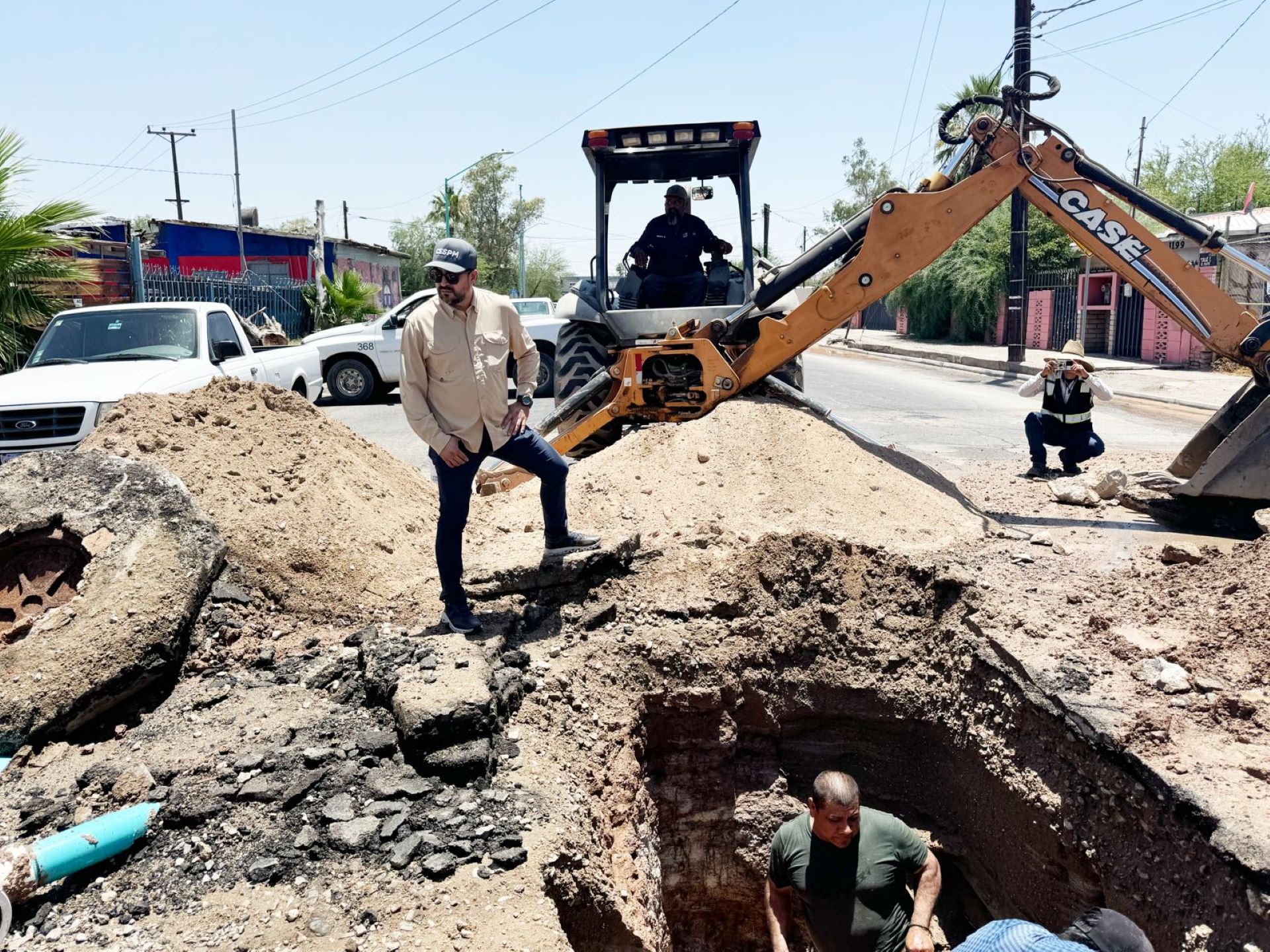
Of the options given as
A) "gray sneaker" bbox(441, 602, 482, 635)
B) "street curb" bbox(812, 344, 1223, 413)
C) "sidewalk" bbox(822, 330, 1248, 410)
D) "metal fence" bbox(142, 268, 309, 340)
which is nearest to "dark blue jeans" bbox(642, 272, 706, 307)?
"gray sneaker" bbox(441, 602, 482, 635)

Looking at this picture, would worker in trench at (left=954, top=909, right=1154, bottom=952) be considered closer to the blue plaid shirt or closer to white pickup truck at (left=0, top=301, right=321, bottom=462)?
the blue plaid shirt

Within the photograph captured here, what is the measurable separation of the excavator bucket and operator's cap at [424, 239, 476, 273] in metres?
4.80

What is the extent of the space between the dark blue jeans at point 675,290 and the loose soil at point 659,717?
2.02 m

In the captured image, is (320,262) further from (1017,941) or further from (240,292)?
(1017,941)

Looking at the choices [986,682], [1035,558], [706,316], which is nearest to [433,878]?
[986,682]

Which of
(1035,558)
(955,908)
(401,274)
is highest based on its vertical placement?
(401,274)

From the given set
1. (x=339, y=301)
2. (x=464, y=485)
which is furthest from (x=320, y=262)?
(x=464, y=485)

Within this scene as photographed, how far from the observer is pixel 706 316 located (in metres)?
7.85

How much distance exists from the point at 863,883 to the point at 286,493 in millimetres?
3724

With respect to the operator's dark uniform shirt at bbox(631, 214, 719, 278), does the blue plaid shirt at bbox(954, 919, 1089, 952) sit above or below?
below

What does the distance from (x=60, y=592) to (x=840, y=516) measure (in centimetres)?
417

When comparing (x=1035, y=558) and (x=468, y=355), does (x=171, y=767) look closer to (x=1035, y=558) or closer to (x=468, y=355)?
(x=468, y=355)

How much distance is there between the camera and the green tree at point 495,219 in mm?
51969

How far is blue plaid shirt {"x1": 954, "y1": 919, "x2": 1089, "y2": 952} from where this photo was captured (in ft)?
6.86
